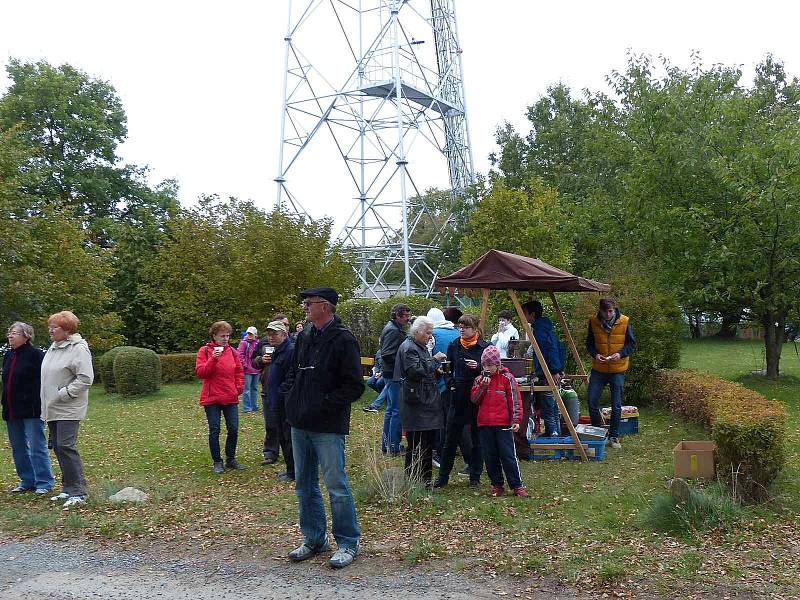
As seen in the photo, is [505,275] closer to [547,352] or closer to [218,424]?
[547,352]

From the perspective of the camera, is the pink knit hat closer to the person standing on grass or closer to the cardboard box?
the cardboard box

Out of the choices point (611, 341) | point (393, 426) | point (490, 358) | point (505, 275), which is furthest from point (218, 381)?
point (611, 341)

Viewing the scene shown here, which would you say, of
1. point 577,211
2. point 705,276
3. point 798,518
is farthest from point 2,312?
point 798,518

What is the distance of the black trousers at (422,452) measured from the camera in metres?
7.71

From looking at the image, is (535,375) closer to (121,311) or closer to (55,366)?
(55,366)

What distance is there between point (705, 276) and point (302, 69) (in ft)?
56.6

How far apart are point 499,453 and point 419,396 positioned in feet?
3.07

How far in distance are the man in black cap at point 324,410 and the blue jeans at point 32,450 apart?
3.79 m

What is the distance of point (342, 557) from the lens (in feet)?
18.4

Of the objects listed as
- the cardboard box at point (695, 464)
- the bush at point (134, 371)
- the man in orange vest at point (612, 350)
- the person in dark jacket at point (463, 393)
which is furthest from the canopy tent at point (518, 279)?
the bush at point (134, 371)

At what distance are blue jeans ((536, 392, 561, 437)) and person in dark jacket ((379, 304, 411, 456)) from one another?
1866mm

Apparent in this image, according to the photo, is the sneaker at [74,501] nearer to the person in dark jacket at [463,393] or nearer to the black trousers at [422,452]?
the black trousers at [422,452]

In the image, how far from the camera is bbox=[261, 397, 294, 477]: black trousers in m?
8.65

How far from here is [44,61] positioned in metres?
36.2
